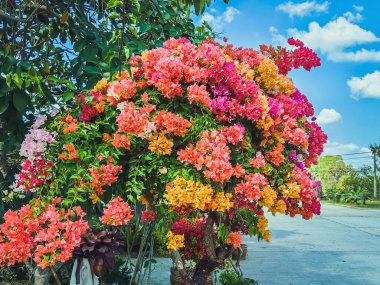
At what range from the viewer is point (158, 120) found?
2.89 metres

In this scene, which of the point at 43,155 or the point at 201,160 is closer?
the point at 201,160

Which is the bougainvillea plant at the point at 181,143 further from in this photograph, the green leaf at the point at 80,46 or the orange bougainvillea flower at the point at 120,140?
the green leaf at the point at 80,46

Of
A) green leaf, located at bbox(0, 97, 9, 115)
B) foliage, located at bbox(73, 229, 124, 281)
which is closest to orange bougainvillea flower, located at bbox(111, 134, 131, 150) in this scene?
green leaf, located at bbox(0, 97, 9, 115)

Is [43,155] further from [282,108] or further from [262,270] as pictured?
[262,270]

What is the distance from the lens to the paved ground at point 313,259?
6496 millimetres

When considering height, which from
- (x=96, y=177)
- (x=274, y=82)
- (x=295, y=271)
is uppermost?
(x=274, y=82)

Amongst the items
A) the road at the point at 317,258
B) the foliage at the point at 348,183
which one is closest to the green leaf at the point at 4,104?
the road at the point at 317,258

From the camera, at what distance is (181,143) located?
9.95 ft

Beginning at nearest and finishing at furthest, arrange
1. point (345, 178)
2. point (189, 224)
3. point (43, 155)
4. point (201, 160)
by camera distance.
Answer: point (201, 160), point (43, 155), point (189, 224), point (345, 178)

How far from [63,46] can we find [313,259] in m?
5.60

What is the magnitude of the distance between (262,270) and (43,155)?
182 inches

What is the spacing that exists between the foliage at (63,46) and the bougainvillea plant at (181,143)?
229mm

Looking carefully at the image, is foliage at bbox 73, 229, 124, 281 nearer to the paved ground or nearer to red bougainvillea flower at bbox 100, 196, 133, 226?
red bougainvillea flower at bbox 100, 196, 133, 226

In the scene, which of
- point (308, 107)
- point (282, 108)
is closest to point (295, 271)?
point (308, 107)
